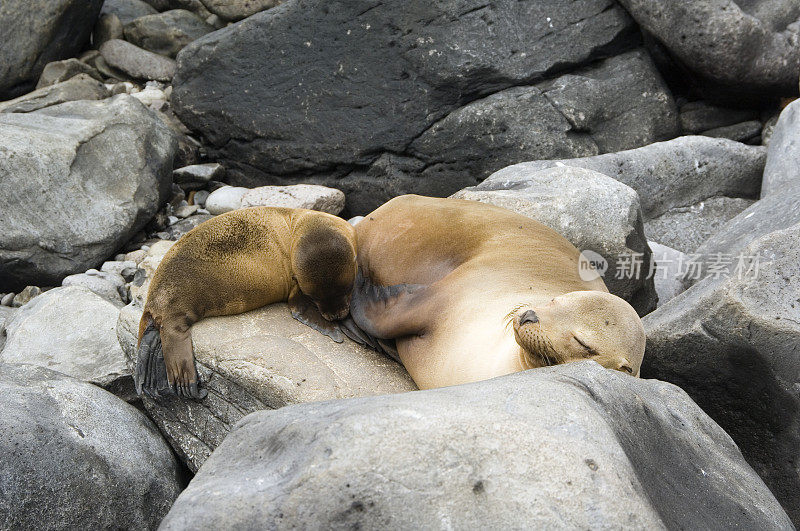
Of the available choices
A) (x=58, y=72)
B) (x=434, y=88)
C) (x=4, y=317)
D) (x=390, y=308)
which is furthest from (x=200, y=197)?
(x=390, y=308)

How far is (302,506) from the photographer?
72.0 inches

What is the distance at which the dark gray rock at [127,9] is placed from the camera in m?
10.3

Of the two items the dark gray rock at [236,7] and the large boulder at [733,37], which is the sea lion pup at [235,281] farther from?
the dark gray rock at [236,7]

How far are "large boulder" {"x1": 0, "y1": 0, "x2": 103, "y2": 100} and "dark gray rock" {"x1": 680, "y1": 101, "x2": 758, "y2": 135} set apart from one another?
6.37 m

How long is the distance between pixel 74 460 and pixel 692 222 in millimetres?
4555

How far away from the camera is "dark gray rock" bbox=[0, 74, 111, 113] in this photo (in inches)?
316

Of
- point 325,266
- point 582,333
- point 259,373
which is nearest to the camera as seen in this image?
point 582,333

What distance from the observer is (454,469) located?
1868 mm

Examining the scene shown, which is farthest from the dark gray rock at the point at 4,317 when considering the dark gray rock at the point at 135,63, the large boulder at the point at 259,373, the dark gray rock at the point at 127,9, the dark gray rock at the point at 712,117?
the dark gray rock at the point at 712,117

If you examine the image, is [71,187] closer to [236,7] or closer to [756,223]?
[236,7]

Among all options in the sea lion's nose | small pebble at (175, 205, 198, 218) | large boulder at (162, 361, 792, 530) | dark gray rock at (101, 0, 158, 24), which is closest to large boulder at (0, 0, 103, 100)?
dark gray rock at (101, 0, 158, 24)

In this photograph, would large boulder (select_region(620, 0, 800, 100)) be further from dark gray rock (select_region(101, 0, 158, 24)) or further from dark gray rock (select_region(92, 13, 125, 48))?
dark gray rock (select_region(101, 0, 158, 24))

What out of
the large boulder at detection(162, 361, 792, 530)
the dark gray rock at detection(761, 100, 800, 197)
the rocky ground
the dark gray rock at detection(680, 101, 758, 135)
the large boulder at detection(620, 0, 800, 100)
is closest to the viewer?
the large boulder at detection(162, 361, 792, 530)

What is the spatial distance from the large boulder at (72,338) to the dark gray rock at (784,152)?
431 cm
